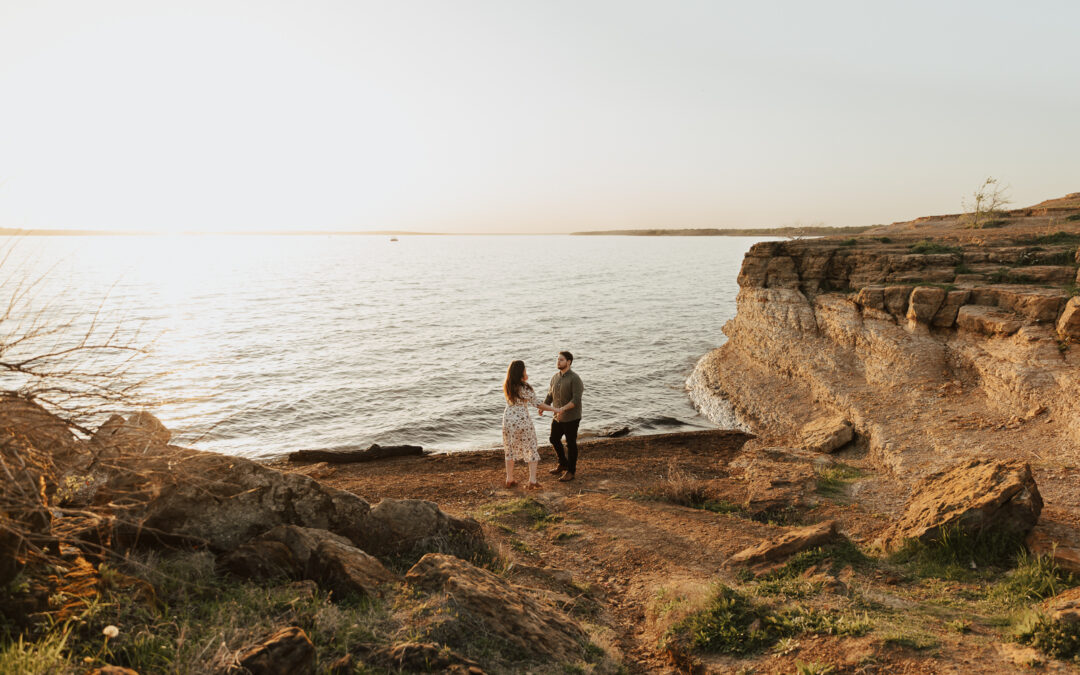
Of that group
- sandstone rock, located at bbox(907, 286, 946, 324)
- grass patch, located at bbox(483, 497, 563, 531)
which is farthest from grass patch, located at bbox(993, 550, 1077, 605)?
sandstone rock, located at bbox(907, 286, 946, 324)

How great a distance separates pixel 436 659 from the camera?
455 cm

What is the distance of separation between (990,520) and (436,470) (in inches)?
460

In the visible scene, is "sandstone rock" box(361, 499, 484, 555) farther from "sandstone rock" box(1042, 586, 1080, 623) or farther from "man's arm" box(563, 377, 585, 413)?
"sandstone rock" box(1042, 586, 1080, 623)

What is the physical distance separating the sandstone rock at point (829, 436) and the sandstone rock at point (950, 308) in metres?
4.23

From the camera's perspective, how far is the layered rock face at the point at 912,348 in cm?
1227

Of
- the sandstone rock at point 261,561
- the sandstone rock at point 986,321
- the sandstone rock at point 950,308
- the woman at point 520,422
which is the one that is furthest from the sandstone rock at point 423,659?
the sandstone rock at point 950,308

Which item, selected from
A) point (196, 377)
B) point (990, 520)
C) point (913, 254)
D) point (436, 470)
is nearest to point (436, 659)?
point (990, 520)

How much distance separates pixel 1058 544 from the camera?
22.8ft

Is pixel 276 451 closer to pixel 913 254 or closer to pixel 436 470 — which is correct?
pixel 436 470

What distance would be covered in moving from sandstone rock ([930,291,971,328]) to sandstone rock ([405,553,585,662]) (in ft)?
50.3

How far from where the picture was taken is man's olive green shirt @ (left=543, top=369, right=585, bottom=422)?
1145cm

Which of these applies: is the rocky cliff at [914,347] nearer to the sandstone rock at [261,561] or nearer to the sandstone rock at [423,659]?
the sandstone rock at [423,659]

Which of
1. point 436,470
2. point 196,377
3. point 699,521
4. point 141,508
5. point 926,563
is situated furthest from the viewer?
point 196,377

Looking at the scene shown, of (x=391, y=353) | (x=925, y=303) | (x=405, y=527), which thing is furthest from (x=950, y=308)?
(x=391, y=353)
